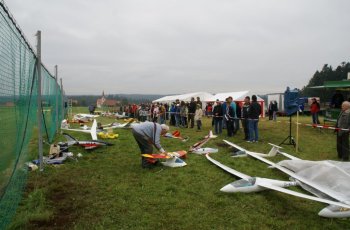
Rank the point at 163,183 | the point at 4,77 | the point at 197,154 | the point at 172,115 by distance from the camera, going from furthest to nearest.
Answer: the point at 172,115, the point at 197,154, the point at 163,183, the point at 4,77

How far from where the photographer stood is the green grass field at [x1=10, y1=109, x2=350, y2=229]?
5.00 meters

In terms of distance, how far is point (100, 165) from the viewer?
30.0ft

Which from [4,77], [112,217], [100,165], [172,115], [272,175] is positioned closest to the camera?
[4,77]

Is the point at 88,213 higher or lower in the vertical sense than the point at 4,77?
lower

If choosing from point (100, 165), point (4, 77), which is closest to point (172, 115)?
point (100, 165)

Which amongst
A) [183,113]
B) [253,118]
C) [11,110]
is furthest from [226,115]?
[11,110]

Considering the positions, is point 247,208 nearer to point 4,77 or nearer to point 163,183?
point 163,183

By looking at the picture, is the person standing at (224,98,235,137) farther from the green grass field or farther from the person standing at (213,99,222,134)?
the green grass field

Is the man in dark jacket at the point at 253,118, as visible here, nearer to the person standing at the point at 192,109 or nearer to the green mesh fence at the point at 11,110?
the person standing at the point at 192,109

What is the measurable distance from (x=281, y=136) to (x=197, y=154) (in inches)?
252

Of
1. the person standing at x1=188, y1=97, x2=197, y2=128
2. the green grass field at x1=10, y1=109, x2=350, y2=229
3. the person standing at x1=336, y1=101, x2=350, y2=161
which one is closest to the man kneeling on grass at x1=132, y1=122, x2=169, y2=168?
the green grass field at x1=10, y1=109, x2=350, y2=229

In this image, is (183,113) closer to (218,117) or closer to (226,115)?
(218,117)

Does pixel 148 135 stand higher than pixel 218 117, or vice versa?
pixel 218 117

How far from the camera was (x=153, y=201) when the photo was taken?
599cm
